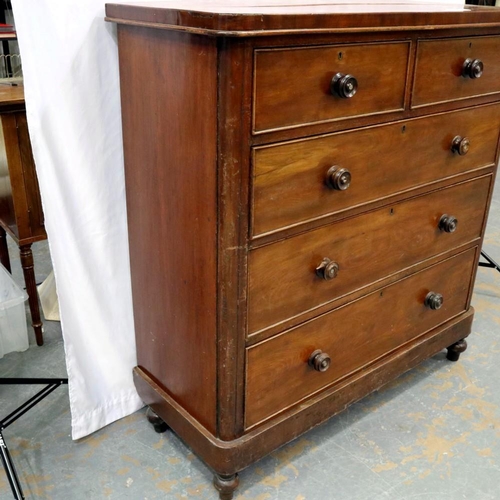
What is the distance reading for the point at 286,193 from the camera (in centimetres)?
128

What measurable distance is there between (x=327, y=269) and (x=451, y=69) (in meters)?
0.60

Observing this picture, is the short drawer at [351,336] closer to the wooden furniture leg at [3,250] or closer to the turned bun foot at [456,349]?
the turned bun foot at [456,349]

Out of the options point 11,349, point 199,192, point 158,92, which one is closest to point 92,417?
point 11,349

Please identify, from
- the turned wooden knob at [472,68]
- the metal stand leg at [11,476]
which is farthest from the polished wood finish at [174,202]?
the turned wooden knob at [472,68]

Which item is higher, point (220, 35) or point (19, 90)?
point (220, 35)

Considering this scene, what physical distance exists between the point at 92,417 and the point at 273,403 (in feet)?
1.82

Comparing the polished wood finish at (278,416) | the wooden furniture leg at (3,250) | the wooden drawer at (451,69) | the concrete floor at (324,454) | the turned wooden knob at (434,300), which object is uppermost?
the wooden drawer at (451,69)

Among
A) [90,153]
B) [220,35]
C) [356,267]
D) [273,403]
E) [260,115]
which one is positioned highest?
[220,35]

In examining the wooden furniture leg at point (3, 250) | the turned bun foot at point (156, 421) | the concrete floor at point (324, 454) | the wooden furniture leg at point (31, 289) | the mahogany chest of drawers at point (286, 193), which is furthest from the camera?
the wooden furniture leg at point (3, 250)

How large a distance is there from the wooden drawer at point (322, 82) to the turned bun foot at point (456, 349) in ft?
3.17

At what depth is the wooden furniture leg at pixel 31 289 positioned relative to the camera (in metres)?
2.01

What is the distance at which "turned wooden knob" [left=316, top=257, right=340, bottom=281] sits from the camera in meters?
1.43

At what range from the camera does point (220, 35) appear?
3.46 ft

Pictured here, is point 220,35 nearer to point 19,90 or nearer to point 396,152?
point 396,152
